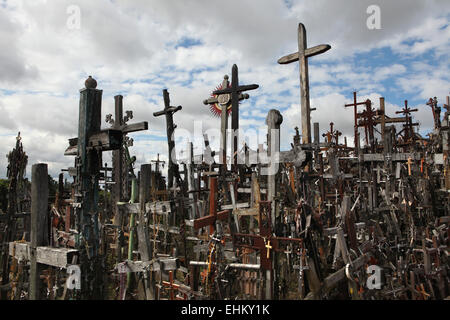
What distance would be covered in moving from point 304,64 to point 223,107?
3.63 meters

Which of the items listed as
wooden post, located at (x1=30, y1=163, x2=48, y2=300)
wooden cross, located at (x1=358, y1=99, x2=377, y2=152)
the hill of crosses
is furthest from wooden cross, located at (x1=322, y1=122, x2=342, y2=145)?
wooden post, located at (x1=30, y1=163, x2=48, y2=300)

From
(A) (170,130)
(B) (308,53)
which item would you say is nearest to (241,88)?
(B) (308,53)

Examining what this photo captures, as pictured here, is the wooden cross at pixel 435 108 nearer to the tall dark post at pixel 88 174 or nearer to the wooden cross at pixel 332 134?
the wooden cross at pixel 332 134

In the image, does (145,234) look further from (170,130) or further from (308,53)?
(170,130)

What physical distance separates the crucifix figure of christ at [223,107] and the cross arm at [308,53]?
2354mm

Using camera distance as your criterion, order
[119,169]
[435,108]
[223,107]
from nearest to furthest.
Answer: [223,107]
[119,169]
[435,108]

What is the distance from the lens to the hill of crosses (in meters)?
5.53

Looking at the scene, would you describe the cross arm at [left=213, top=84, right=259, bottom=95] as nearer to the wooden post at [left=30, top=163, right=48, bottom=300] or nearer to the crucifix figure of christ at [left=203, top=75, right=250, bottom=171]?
the crucifix figure of christ at [left=203, top=75, right=250, bottom=171]

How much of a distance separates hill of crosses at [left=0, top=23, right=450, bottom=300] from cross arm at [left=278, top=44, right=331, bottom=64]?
3 cm

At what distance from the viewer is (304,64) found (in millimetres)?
8633

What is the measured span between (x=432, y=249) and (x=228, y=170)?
5752mm

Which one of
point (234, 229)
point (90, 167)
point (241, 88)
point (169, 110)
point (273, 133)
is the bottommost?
point (234, 229)

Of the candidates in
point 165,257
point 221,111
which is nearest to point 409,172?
point 221,111
